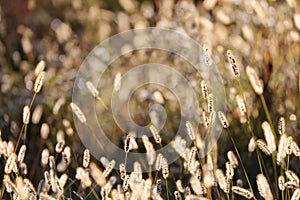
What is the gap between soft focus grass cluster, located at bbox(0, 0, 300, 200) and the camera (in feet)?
6.46

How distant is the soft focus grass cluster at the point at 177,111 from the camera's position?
6.46 feet

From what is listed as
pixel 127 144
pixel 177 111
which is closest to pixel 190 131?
pixel 127 144

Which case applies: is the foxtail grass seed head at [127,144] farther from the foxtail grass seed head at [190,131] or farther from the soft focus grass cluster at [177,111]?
the foxtail grass seed head at [190,131]

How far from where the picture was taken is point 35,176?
2.73 metres

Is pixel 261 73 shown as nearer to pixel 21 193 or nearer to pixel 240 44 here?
pixel 240 44

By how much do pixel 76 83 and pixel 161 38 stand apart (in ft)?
1.78

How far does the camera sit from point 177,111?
3100 millimetres

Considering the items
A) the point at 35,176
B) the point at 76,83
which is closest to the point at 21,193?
the point at 35,176

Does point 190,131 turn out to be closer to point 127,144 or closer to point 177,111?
point 127,144

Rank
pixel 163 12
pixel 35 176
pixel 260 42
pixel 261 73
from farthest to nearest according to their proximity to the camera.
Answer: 1. pixel 163 12
2. pixel 260 42
3. pixel 261 73
4. pixel 35 176

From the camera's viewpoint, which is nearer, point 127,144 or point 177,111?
point 127,144

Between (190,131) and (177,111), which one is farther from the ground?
(177,111)

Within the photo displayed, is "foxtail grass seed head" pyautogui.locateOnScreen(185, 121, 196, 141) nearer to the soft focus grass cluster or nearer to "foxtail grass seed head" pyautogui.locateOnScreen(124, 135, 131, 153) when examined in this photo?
the soft focus grass cluster

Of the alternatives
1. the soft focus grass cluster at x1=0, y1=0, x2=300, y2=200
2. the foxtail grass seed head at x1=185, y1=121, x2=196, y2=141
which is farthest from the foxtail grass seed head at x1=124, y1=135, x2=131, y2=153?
the foxtail grass seed head at x1=185, y1=121, x2=196, y2=141
